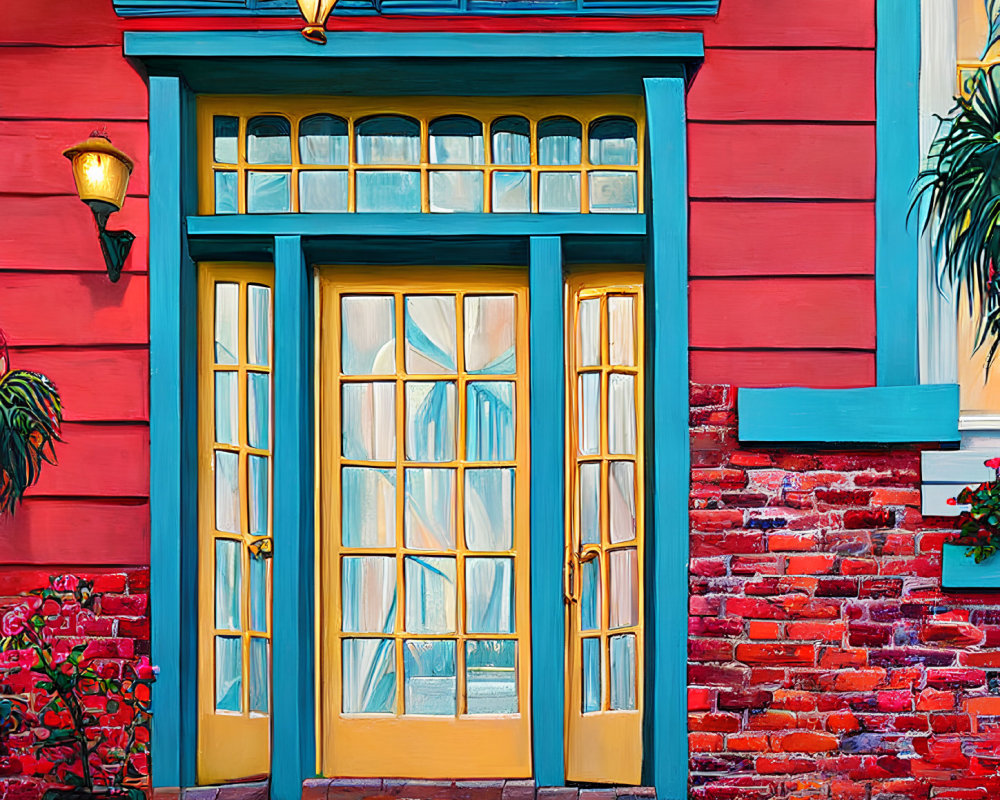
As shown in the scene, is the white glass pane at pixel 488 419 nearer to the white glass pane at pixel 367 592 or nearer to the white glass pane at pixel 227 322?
the white glass pane at pixel 367 592

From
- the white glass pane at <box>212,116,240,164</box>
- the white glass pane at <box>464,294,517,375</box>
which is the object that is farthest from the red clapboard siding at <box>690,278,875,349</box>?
the white glass pane at <box>212,116,240,164</box>

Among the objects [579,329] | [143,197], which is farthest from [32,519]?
[579,329]

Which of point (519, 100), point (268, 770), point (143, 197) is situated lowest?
point (268, 770)

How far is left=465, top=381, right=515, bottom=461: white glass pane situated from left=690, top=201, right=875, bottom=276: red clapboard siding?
865 millimetres

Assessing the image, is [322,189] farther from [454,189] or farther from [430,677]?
[430,677]

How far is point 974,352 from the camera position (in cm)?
327

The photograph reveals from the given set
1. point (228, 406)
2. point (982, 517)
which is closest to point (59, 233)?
point (228, 406)

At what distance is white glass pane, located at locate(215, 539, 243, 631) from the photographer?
335 centimetres

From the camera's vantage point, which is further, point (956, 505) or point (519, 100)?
point (519, 100)

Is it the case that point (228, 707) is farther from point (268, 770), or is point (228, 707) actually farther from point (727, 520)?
point (727, 520)

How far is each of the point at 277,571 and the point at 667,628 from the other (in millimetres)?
1458

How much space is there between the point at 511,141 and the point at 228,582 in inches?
80.5

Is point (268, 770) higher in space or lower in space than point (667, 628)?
lower

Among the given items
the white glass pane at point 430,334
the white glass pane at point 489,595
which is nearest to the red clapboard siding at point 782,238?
the white glass pane at point 430,334
